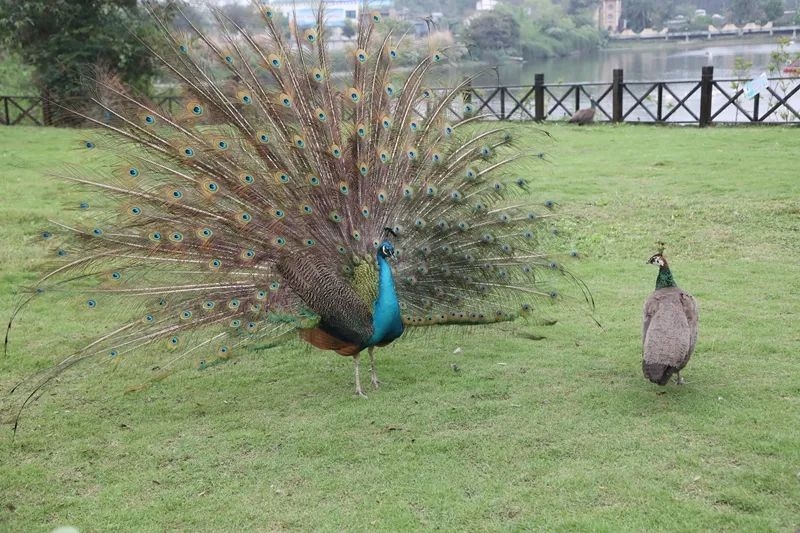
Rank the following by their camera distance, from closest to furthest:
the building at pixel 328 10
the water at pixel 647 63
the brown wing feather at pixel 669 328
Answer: the brown wing feather at pixel 669 328 < the building at pixel 328 10 < the water at pixel 647 63

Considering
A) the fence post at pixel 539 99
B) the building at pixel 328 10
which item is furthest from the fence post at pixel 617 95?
the building at pixel 328 10

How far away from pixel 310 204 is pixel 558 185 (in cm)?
728

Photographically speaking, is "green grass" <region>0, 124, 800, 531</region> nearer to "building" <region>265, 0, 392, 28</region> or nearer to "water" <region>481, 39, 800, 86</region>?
"building" <region>265, 0, 392, 28</region>

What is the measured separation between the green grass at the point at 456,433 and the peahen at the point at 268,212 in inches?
18.3

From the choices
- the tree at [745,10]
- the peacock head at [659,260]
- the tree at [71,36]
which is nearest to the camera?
the peacock head at [659,260]

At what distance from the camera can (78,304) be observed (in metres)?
5.40

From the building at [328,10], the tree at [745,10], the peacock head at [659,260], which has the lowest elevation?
the peacock head at [659,260]

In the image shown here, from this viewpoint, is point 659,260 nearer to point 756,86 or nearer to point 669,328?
point 669,328

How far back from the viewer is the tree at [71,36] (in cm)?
2184

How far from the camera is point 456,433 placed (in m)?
4.98

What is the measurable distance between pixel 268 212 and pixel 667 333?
2.74m

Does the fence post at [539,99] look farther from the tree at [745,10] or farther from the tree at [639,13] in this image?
the tree at [639,13]

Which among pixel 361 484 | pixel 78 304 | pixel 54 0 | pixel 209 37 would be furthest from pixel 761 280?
pixel 54 0

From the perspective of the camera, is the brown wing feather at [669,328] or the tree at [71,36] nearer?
the brown wing feather at [669,328]
